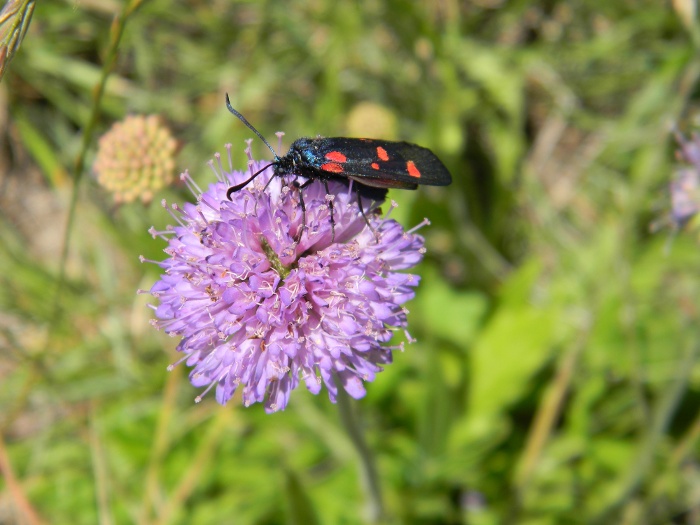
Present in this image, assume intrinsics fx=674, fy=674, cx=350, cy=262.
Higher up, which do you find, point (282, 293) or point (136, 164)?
point (136, 164)

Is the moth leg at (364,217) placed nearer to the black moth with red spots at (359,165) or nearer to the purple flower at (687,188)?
the black moth with red spots at (359,165)

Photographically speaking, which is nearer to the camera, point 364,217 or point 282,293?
point 282,293

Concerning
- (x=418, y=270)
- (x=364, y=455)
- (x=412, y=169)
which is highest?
(x=418, y=270)

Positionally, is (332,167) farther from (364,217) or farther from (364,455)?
(364,455)

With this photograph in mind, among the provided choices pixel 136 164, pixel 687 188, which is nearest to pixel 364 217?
pixel 136 164

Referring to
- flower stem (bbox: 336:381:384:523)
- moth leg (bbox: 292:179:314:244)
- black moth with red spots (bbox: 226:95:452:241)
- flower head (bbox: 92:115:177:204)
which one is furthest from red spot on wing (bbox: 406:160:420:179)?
flower head (bbox: 92:115:177:204)

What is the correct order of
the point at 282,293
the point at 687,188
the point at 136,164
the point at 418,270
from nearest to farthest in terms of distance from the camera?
1. the point at 282,293
2. the point at 687,188
3. the point at 136,164
4. the point at 418,270

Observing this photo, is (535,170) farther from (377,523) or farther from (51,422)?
(51,422)

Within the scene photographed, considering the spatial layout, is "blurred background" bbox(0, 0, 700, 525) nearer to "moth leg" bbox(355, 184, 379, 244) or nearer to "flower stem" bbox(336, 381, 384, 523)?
"flower stem" bbox(336, 381, 384, 523)
